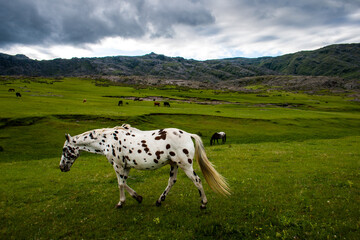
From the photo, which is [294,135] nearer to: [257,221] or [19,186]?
[257,221]

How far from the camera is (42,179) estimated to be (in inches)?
566

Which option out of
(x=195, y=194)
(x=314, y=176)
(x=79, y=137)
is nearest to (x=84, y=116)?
(x=79, y=137)

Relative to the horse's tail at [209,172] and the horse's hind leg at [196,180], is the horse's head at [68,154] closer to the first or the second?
the horse's hind leg at [196,180]

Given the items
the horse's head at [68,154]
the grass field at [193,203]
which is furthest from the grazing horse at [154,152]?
the grass field at [193,203]

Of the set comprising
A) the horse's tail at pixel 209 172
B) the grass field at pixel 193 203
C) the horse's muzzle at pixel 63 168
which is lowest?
the grass field at pixel 193 203

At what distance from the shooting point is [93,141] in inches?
392

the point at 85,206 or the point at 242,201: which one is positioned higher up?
the point at 242,201

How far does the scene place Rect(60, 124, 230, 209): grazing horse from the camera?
28.1 ft

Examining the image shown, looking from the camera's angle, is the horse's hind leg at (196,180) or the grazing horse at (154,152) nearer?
the horse's hind leg at (196,180)

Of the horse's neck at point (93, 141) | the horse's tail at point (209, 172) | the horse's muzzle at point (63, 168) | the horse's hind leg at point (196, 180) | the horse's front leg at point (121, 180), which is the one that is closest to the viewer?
the horse's hind leg at point (196, 180)

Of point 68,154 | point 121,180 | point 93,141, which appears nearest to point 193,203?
point 121,180

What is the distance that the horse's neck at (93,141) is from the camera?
32.4 ft

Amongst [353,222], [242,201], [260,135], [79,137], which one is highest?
[79,137]

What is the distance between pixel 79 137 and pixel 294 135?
125 feet
